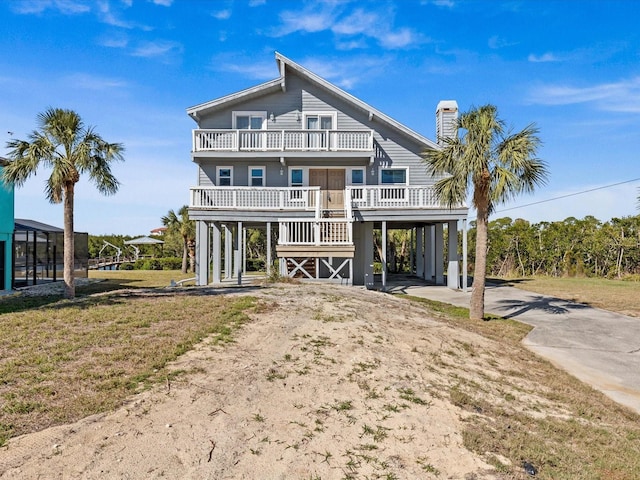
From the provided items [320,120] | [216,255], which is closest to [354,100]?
[320,120]

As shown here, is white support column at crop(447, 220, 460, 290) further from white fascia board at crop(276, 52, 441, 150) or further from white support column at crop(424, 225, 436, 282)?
white fascia board at crop(276, 52, 441, 150)

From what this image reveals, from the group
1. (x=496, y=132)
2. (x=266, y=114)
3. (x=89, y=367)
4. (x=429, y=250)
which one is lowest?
(x=89, y=367)

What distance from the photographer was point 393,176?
2028 centimetres

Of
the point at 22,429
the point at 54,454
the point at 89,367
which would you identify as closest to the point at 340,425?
the point at 54,454

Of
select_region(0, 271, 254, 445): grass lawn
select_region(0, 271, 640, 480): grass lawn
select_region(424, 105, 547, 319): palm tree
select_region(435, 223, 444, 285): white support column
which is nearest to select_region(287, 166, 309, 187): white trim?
select_region(435, 223, 444, 285): white support column

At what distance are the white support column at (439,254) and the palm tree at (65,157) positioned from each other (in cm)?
1441

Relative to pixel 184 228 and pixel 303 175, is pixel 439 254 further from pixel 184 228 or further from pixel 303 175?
pixel 184 228

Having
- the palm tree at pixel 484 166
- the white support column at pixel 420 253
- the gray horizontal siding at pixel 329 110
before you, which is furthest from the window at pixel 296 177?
the palm tree at pixel 484 166

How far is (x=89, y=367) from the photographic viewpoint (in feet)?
19.9

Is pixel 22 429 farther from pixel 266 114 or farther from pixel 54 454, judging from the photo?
pixel 266 114

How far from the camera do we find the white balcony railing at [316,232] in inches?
658

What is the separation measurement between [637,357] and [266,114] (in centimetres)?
1673

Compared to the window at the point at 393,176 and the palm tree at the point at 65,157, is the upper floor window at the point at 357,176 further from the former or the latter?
the palm tree at the point at 65,157

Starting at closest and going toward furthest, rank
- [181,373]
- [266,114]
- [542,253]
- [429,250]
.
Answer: [181,373]
[266,114]
[429,250]
[542,253]
